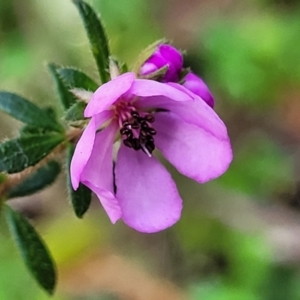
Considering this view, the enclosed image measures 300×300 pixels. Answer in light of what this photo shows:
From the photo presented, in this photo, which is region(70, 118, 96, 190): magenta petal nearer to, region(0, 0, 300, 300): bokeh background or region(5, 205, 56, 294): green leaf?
region(5, 205, 56, 294): green leaf

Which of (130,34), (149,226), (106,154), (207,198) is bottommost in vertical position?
(207,198)

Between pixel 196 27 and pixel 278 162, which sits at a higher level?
pixel 196 27

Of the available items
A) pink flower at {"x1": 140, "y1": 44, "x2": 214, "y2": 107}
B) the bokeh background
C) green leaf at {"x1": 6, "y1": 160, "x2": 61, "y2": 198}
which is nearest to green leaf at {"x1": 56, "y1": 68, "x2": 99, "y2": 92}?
pink flower at {"x1": 140, "y1": 44, "x2": 214, "y2": 107}

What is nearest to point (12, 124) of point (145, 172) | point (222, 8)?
point (222, 8)

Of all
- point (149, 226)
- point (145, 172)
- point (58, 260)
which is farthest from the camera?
point (58, 260)

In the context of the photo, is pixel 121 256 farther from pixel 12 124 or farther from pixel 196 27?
pixel 196 27

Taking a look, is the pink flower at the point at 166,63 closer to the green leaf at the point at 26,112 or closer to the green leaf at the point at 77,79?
the green leaf at the point at 77,79

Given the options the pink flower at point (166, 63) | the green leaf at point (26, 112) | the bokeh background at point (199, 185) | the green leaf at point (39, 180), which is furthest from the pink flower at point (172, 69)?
the bokeh background at point (199, 185)
